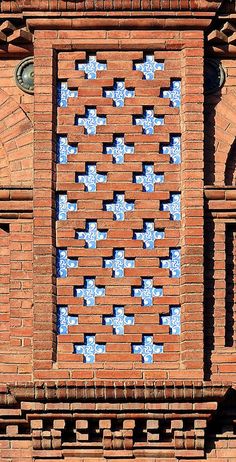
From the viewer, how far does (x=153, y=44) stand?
91.1ft

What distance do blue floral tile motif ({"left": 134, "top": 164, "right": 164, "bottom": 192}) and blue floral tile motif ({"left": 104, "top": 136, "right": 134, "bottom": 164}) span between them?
0.19 m

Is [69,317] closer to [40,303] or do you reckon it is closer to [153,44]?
[40,303]

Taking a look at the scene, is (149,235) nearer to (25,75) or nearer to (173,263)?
(173,263)

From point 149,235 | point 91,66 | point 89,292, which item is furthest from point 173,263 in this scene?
point 91,66

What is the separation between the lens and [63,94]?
27.7 m

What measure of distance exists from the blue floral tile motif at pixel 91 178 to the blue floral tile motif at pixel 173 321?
124 centimetres

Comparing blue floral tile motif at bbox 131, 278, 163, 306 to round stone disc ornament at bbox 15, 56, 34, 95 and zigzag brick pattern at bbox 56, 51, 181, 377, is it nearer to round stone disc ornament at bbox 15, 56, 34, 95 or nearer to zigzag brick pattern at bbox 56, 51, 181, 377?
zigzag brick pattern at bbox 56, 51, 181, 377

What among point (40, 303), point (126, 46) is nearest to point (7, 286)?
point (40, 303)

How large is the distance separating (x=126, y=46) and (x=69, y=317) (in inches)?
95.2

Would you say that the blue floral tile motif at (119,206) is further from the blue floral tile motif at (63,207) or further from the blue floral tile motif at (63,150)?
the blue floral tile motif at (63,150)

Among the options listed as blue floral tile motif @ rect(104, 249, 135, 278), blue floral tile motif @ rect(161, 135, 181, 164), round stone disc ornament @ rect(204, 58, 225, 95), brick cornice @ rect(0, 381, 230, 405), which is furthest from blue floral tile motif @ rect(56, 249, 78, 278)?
round stone disc ornament @ rect(204, 58, 225, 95)

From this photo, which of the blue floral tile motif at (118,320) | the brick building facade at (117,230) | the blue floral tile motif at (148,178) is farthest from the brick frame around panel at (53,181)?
the blue floral tile motif at (118,320)

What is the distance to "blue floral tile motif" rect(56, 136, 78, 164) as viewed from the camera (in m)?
27.5

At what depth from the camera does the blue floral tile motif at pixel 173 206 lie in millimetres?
27422
